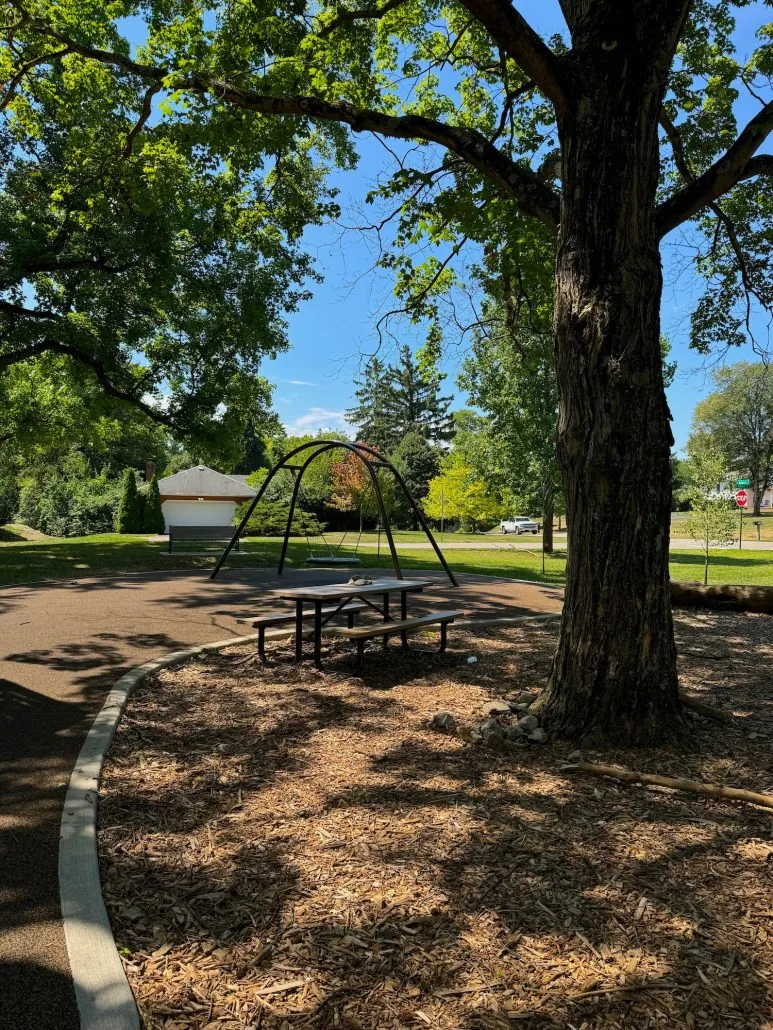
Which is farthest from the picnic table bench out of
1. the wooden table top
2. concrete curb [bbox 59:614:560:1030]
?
concrete curb [bbox 59:614:560:1030]

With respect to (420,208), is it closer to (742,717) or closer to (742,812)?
(742,717)

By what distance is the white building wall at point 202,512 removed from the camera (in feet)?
119

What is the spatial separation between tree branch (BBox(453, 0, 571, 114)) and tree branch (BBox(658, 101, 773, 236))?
39.1 inches

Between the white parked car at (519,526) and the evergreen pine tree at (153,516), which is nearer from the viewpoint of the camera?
the evergreen pine tree at (153,516)

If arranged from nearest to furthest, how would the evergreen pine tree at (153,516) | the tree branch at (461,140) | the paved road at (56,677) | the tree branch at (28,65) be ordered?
the paved road at (56,677) → the tree branch at (461,140) → the tree branch at (28,65) → the evergreen pine tree at (153,516)

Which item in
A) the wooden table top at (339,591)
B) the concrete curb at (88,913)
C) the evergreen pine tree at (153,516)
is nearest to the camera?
the concrete curb at (88,913)

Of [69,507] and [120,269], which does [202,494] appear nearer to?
[69,507]

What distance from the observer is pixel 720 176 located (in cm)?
457

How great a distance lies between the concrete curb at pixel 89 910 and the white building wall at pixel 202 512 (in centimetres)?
3241

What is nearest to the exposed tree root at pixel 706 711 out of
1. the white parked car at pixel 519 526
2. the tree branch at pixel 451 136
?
the tree branch at pixel 451 136

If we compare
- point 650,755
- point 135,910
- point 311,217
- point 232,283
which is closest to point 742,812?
point 650,755

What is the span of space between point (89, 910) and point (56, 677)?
12.2 feet

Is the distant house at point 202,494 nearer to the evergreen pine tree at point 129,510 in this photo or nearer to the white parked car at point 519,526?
the evergreen pine tree at point 129,510

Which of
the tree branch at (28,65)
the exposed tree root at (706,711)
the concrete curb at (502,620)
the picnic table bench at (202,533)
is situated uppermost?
the tree branch at (28,65)
